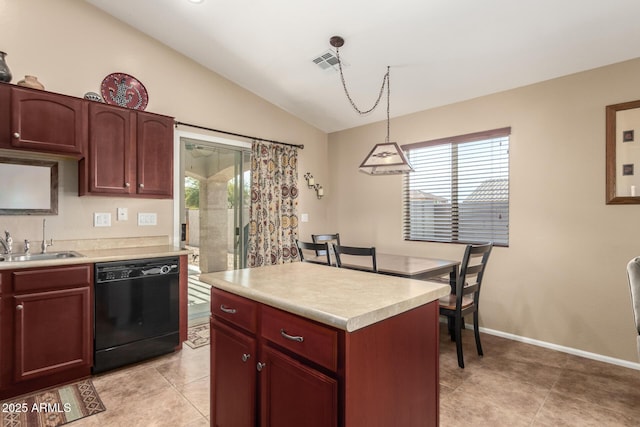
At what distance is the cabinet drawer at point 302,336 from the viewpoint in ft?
3.64

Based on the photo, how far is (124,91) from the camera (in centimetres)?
320

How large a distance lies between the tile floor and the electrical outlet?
133 centimetres

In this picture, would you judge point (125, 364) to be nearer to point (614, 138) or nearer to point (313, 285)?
point (313, 285)

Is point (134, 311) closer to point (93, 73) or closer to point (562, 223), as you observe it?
point (93, 73)

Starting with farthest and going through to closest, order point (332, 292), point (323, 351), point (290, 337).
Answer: point (332, 292) < point (290, 337) < point (323, 351)

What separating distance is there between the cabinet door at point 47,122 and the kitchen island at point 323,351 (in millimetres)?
1894

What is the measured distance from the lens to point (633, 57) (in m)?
2.71

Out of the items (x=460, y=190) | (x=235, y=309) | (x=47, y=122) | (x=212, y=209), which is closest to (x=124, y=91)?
(x=47, y=122)

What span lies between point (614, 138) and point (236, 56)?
3605 millimetres

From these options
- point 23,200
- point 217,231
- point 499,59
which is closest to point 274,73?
point 217,231

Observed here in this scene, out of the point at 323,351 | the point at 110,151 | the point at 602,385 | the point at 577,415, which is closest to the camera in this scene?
the point at 323,351

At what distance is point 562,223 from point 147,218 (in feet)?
13.1

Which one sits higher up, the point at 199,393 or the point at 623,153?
the point at 623,153

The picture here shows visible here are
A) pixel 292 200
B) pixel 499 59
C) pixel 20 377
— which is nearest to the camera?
pixel 20 377
